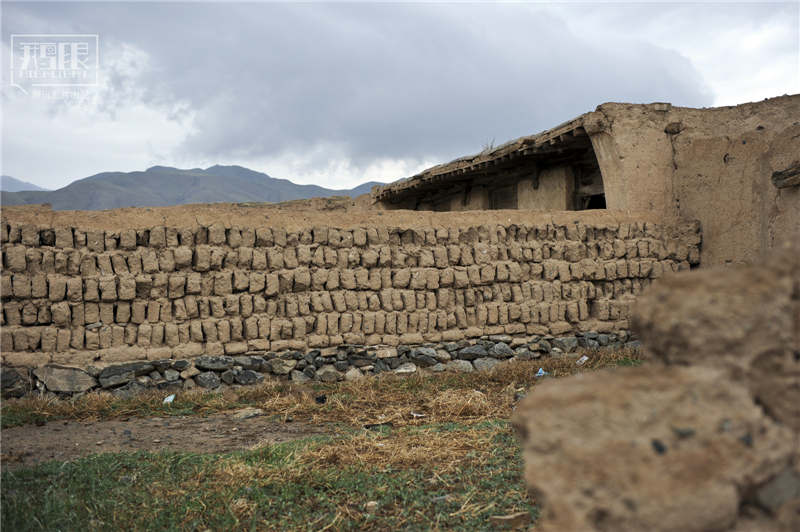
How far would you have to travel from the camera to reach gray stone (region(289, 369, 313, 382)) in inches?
262

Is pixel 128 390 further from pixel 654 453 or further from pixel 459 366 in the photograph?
pixel 654 453

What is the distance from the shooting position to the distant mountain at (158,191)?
6612 centimetres

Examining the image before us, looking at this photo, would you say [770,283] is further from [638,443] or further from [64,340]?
[64,340]

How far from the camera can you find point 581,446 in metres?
1.27

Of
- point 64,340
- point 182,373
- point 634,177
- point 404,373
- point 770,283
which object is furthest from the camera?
point 634,177

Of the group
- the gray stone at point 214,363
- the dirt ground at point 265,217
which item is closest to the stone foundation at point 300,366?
the gray stone at point 214,363

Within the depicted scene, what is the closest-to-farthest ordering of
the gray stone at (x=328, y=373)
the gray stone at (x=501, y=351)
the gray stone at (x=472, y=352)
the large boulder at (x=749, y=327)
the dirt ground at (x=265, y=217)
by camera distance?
the large boulder at (x=749, y=327), the dirt ground at (x=265, y=217), the gray stone at (x=328, y=373), the gray stone at (x=472, y=352), the gray stone at (x=501, y=351)

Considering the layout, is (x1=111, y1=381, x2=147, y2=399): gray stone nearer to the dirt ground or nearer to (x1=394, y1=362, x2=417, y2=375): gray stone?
the dirt ground

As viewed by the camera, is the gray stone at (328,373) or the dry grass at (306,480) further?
the gray stone at (328,373)

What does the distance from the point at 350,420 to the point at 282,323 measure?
1768mm

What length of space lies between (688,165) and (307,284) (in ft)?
20.4

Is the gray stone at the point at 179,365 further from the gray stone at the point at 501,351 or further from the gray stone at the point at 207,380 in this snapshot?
the gray stone at the point at 501,351

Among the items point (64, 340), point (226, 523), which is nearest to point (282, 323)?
point (64, 340)

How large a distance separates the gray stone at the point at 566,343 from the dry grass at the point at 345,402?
0.78 m
